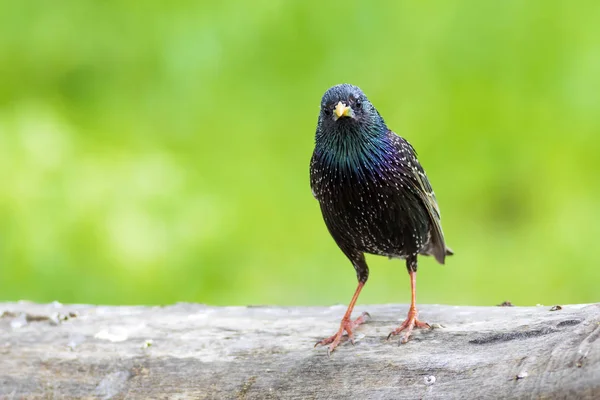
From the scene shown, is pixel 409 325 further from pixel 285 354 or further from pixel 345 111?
pixel 345 111

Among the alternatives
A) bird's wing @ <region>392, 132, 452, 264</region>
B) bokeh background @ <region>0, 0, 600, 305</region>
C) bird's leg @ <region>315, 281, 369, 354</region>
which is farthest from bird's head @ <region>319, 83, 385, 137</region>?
bokeh background @ <region>0, 0, 600, 305</region>

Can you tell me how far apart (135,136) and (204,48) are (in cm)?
114

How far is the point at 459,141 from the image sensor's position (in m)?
6.81

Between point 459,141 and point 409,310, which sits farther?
point 459,141

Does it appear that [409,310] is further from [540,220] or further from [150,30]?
[150,30]

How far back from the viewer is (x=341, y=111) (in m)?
3.51

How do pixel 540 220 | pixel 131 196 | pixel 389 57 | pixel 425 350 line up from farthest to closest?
pixel 389 57 < pixel 540 220 < pixel 131 196 < pixel 425 350

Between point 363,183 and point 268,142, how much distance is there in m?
3.67

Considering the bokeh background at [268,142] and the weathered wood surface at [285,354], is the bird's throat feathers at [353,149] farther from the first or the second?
the bokeh background at [268,142]

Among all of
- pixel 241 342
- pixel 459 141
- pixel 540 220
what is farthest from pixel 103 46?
pixel 241 342

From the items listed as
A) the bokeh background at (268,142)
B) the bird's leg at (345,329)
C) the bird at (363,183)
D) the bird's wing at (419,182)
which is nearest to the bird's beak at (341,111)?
the bird at (363,183)

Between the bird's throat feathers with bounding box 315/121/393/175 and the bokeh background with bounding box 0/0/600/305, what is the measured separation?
2.60 m

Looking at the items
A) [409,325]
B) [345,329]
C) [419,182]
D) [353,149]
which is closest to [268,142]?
[419,182]

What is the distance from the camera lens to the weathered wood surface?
2.72m
